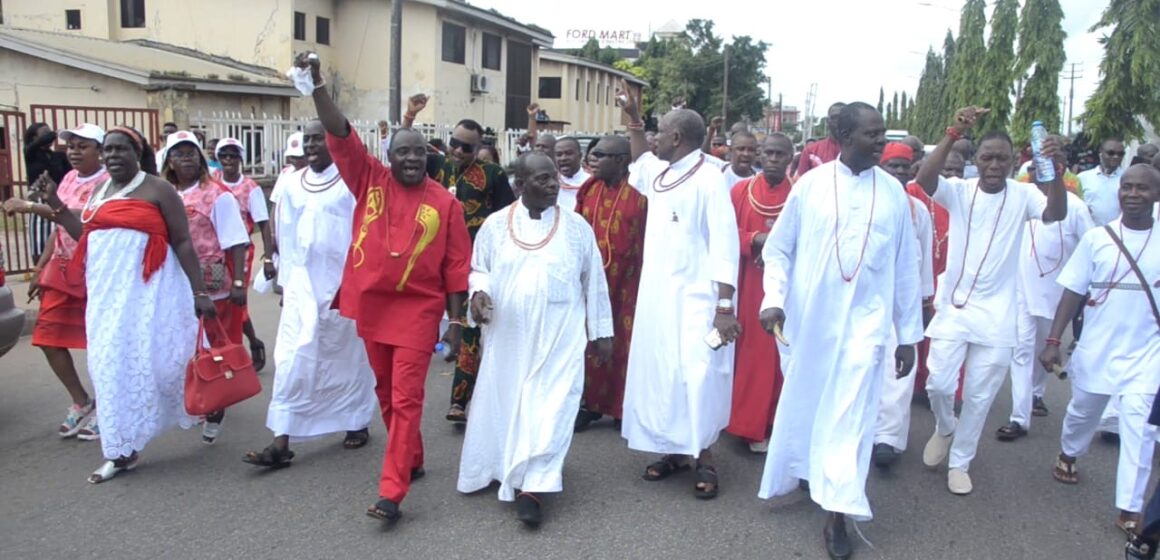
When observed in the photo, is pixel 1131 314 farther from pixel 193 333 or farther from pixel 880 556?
pixel 193 333

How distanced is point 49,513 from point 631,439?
287 centimetres

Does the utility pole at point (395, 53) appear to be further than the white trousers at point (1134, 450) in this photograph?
Yes

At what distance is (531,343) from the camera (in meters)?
4.61

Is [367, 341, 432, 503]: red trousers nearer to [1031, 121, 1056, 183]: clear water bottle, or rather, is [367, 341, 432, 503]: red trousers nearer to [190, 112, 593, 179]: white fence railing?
[1031, 121, 1056, 183]: clear water bottle

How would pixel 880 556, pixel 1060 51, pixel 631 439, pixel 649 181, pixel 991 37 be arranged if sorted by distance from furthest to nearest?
pixel 991 37 → pixel 1060 51 → pixel 649 181 → pixel 631 439 → pixel 880 556

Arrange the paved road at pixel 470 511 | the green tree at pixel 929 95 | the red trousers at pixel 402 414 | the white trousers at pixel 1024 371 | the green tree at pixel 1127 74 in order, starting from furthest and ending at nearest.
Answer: the green tree at pixel 929 95 < the green tree at pixel 1127 74 < the white trousers at pixel 1024 371 < the red trousers at pixel 402 414 < the paved road at pixel 470 511

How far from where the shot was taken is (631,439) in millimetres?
5145

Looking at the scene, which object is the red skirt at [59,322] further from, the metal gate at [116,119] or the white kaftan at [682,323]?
the metal gate at [116,119]

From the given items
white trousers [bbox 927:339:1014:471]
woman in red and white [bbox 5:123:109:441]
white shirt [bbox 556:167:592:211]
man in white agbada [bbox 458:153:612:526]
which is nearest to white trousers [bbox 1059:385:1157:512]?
white trousers [bbox 927:339:1014:471]

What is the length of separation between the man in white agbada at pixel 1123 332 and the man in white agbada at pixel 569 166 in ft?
11.4

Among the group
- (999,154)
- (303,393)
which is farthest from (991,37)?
(303,393)

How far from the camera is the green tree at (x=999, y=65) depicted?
30.2 m

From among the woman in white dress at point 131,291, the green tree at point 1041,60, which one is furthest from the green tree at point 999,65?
the woman in white dress at point 131,291

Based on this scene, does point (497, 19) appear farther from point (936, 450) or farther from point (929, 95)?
point (929, 95)
